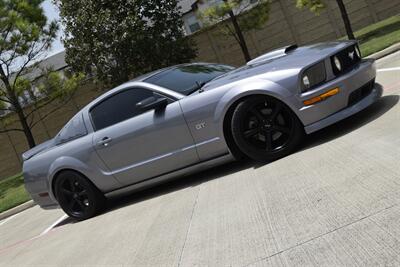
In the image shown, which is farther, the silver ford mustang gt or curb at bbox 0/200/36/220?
curb at bbox 0/200/36/220

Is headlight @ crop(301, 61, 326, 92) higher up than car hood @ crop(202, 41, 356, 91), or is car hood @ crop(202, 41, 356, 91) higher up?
car hood @ crop(202, 41, 356, 91)

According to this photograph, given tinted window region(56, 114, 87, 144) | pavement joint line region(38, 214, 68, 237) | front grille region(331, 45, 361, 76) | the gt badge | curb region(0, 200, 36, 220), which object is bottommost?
curb region(0, 200, 36, 220)

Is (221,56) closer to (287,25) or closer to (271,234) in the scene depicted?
(287,25)

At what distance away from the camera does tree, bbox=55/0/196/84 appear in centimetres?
1927

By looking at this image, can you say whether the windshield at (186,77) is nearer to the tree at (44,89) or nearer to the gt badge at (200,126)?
the gt badge at (200,126)

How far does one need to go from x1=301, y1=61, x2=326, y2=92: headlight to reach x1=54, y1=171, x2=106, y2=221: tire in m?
3.06

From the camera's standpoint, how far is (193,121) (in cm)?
595

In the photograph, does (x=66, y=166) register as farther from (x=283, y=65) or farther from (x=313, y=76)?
(x=313, y=76)

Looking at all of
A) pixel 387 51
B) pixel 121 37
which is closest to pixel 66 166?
pixel 387 51

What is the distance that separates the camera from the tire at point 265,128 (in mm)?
5504

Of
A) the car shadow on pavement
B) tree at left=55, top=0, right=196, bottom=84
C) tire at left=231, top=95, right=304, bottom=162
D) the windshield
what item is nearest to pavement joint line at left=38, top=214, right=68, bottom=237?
the car shadow on pavement

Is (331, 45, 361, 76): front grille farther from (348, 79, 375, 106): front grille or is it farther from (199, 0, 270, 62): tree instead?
(199, 0, 270, 62): tree

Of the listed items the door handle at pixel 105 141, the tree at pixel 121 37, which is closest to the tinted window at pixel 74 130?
the door handle at pixel 105 141

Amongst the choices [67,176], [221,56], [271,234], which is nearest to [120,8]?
[221,56]
